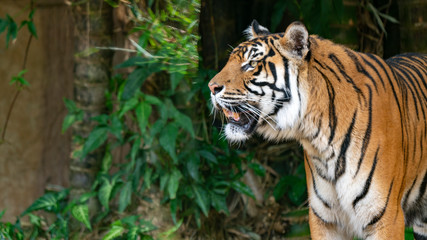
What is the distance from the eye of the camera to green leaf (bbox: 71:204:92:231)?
4.45m

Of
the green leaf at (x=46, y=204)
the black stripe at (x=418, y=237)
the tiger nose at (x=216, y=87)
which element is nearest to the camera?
the tiger nose at (x=216, y=87)

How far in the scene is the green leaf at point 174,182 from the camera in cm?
434

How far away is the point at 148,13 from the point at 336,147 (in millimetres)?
1978

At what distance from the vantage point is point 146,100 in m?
4.36

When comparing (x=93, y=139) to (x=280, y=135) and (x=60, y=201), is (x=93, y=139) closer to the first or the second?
(x=60, y=201)

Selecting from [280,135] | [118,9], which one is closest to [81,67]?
[118,9]

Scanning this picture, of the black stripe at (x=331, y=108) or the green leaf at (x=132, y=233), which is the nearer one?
the black stripe at (x=331, y=108)

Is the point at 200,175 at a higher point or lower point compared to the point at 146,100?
lower

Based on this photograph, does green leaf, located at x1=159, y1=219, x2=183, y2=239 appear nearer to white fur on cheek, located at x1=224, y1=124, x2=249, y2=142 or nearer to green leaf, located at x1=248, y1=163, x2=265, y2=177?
green leaf, located at x1=248, y1=163, x2=265, y2=177

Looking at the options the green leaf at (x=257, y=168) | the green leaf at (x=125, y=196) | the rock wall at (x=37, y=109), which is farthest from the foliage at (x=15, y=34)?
the green leaf at (x=257, y=168)

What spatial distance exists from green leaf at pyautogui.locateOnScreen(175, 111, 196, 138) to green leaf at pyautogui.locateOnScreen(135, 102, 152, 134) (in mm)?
206

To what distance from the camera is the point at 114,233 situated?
4230mm

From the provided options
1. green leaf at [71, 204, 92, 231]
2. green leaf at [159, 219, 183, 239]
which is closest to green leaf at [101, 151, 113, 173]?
green leaf at [71, 204, 92, 231]

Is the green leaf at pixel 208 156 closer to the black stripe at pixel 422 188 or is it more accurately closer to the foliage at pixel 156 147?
the foliage at pixel 156 147
